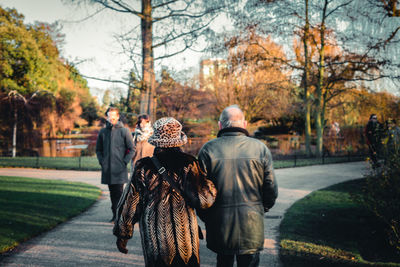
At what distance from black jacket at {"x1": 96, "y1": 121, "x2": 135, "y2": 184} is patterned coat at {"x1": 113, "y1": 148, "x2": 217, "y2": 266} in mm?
3011

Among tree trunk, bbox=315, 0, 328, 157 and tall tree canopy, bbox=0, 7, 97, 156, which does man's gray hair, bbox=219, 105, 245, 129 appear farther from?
tall tree canopy, bbox=0, 7, 97, 156

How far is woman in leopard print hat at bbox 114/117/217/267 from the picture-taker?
2340mm

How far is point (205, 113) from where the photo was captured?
81.3 feet

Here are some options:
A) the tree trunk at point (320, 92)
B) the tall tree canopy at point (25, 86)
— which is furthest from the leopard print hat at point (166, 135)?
the tall tree canopy at point (25, 86)

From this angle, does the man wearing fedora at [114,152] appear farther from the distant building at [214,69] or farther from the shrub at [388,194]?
the distant building at [214,69]

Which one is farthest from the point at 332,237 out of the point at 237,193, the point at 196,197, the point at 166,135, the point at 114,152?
the point at 114,152

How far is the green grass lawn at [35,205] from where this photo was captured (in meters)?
4.99

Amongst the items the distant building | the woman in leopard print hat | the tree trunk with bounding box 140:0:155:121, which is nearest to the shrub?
the woman in leopard print hat

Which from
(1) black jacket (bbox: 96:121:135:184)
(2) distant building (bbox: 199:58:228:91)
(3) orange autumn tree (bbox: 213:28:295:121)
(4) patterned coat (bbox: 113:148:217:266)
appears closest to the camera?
(4) patterned coat (bbox: 113:148:217:266)

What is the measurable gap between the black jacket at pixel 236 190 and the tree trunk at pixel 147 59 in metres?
7.20

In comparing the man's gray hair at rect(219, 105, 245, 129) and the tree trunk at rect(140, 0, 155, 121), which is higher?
the tree trunk at rect(140, 0, 155, 121)

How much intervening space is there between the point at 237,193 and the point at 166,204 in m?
0.62

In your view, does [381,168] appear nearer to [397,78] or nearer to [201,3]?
[201,3]

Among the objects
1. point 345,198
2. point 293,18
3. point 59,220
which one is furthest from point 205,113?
point 59,220
